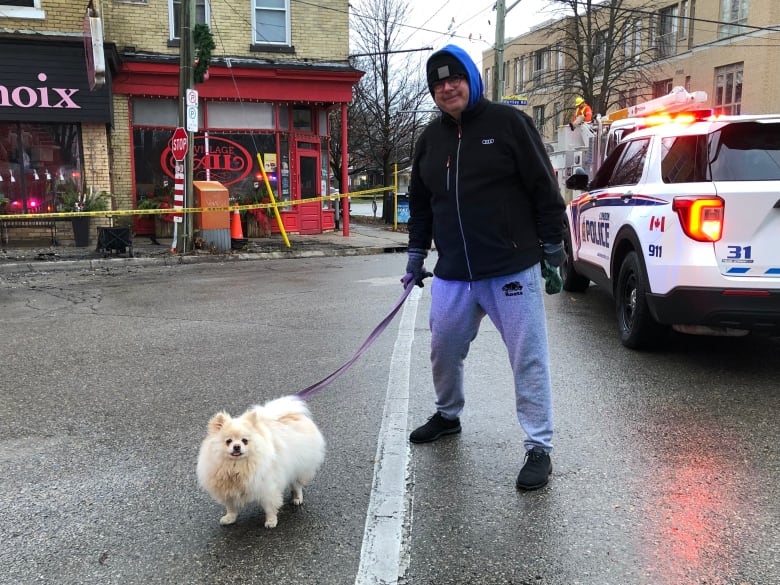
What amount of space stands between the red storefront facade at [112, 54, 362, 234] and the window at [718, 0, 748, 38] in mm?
20177

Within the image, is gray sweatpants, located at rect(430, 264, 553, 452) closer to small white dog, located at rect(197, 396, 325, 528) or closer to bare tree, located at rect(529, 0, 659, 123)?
small white dog, located at rect(197, 396, 325, 528)

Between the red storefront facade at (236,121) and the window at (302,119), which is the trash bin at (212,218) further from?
the window at (302,119)

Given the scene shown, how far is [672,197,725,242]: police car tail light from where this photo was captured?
4.63 meters

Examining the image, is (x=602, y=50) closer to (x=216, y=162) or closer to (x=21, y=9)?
(x=216, y=162)

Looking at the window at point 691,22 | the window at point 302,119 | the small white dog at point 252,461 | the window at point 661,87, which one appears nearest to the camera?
the small white dog at point 252,461

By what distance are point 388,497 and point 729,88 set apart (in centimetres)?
3161

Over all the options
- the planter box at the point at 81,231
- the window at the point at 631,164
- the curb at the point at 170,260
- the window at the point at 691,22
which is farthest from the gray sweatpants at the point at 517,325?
the window at the point at 691,22

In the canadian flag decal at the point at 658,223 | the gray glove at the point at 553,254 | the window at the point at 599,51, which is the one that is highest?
the window at the point at 599,51

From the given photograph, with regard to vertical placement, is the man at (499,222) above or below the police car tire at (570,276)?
above

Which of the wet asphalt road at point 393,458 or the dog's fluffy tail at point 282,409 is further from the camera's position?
the dog's fluffy tail at point 282,409

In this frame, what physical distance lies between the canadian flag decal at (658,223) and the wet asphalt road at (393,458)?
1.14 meters

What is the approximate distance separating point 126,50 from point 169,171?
2906 millimetres

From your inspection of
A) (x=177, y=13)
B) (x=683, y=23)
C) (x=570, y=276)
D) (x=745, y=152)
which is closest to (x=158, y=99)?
(x=177, y=13)

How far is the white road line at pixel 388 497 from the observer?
259 cm
